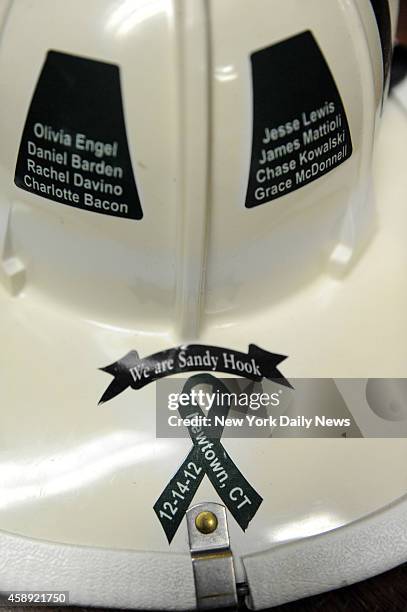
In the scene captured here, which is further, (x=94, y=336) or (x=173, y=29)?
(x=94, y=336)

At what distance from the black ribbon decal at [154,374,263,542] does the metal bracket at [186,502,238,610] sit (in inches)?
0.6

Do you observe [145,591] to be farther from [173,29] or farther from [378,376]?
[173,29]

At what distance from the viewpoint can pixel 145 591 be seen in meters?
0.68

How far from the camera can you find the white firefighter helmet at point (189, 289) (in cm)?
59

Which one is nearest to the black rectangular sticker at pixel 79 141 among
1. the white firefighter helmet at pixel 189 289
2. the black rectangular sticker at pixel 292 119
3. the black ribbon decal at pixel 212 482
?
the white firefighter helmet at pixel 189 289

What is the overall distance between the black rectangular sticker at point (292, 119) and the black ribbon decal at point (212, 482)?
9.2 inches

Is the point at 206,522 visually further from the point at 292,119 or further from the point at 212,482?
the point at 292,119

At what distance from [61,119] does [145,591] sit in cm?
42

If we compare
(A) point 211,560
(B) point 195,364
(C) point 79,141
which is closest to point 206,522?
(A) point 211,560

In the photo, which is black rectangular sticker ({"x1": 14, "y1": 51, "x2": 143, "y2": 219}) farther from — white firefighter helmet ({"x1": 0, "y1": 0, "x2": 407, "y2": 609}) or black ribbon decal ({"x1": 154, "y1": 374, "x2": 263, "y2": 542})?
black ribbon decal ({"x1": 154, "y1": 374, "x2": 263, "y2": 542})

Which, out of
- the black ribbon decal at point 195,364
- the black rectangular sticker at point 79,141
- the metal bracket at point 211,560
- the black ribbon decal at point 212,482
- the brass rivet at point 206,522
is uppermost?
the black rectangular sticker at point 79,141

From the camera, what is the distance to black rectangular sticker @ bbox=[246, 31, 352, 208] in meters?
0.60

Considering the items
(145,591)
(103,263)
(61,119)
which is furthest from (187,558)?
(61,119)

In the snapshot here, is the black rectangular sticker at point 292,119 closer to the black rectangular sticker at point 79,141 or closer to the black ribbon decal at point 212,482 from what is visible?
the black rectangular sticker at point 79,141
